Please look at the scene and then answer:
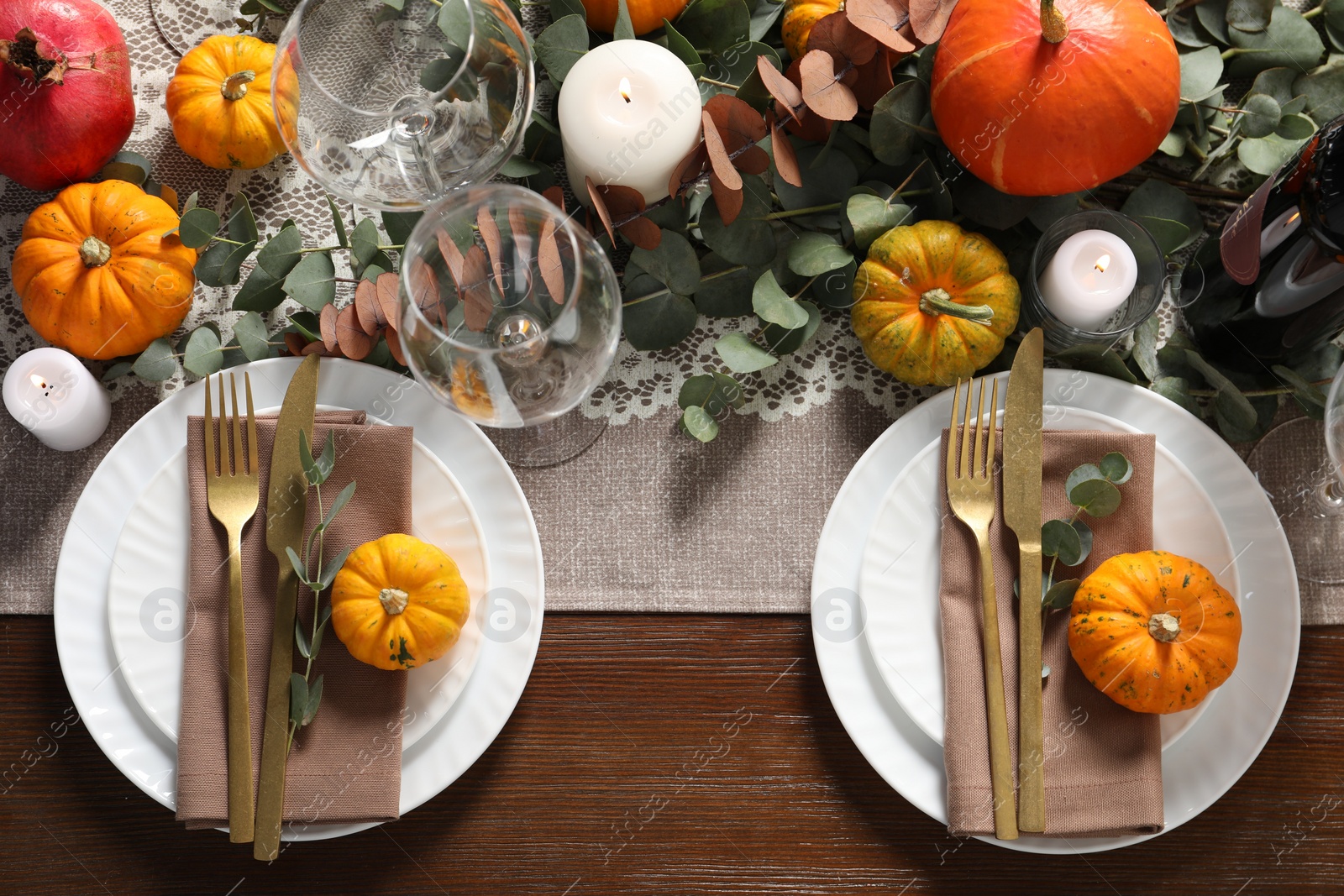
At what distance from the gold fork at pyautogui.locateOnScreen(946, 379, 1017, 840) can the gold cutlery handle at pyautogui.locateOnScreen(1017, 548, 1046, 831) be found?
0.01 m

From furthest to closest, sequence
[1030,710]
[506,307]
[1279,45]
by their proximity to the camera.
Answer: [1279,45] → [1030,710] → [506,307]

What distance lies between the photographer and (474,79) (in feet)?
2.48

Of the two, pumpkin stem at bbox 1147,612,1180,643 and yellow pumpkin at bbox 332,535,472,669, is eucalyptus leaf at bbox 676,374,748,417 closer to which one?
yellow pumpkin at bbox 332,535,472,669

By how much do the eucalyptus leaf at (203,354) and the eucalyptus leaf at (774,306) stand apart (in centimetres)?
56

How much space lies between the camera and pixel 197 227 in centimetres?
91

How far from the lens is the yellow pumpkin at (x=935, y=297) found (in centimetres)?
87

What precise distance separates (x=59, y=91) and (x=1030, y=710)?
3.80ft

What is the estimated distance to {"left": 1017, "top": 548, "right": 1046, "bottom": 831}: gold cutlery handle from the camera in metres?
0.86

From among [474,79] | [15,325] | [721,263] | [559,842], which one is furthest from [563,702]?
[15,325]

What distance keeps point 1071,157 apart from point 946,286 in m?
0.16

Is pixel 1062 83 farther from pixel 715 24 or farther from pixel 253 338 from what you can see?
pixel 253 338

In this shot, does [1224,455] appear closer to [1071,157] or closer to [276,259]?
[1071,157]

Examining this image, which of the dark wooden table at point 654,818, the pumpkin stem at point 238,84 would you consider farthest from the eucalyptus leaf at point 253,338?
the dark wooden table at point 654,818

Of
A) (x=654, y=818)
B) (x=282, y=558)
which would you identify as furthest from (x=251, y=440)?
(x=654, y=818)
